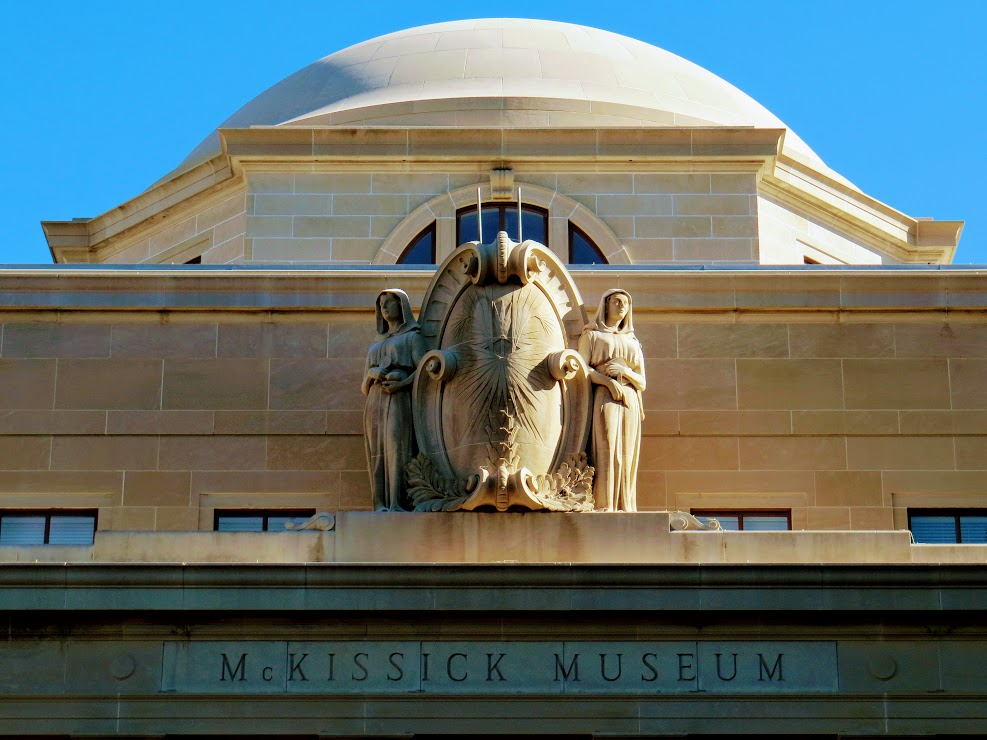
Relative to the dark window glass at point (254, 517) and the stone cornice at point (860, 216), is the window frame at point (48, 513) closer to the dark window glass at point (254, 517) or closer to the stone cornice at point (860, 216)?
the dark window glass at point (254, 517)

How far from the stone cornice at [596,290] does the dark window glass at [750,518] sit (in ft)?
9.23

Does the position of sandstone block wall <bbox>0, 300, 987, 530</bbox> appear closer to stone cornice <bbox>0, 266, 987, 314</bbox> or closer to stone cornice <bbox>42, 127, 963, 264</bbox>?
stone cornice <bbox>0, 266, 987, 314</bbox>

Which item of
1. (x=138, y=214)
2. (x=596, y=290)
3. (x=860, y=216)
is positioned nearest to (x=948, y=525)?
(x=596, y=290)

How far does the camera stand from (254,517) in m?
30.6

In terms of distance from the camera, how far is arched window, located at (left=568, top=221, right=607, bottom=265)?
125ft

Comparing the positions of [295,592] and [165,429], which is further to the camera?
[165,429]

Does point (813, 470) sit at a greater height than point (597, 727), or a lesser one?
greater

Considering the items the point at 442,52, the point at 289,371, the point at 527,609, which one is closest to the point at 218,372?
the point at 289,371

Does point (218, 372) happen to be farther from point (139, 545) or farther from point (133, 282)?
point (139, 545)

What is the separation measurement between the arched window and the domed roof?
221cm

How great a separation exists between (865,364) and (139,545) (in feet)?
32.6

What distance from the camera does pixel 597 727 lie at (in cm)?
2583

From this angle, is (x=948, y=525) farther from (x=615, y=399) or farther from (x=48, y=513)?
(x=48, y=513)

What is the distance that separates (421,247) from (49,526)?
9.71 meters
